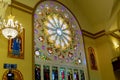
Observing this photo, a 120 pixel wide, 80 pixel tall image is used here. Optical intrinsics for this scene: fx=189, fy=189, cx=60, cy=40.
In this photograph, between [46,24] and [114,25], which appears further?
[114,25]

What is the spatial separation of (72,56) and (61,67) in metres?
0.79

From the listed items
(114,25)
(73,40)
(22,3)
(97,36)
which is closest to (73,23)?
(73,40)

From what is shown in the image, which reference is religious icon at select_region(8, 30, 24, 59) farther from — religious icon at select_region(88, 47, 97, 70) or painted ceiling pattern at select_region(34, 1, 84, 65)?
religious icon at select_region(88, 47, 97, 70)

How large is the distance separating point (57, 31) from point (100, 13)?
233 centimetres

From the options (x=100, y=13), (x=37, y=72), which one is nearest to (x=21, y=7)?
(x=37, y=72)

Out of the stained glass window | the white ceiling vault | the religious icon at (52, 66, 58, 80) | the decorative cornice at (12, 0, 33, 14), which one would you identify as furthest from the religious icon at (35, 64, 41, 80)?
the white ceiling vault

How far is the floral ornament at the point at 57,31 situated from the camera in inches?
253

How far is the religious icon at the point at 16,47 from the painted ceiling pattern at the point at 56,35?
0.56 m

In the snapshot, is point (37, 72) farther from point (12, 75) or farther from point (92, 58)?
point (92, 58)

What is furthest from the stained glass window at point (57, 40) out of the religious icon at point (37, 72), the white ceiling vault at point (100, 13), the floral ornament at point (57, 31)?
the white ceiling vault at point (100, 13)

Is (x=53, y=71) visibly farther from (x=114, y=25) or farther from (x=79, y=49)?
(x=114, y=25)

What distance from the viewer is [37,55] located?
562 cm

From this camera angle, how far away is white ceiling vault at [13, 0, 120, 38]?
7.60 metres

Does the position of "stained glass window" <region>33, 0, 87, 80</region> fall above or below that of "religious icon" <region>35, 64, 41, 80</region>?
above
